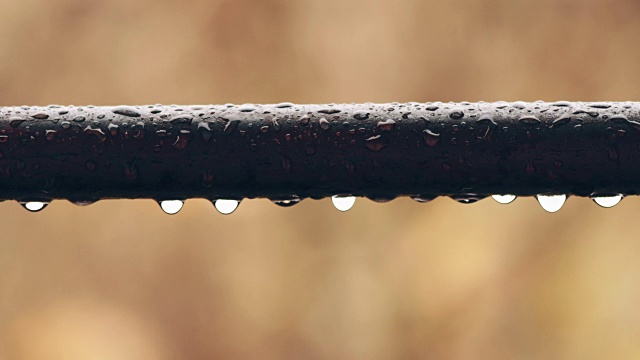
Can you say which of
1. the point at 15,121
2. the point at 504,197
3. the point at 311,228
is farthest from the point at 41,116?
the point at 311,228

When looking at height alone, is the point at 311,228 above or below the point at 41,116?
above

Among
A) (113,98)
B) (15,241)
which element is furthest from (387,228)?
(15,241)

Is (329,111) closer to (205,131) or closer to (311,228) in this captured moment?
(205,131)

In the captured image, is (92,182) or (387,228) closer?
(92,182)

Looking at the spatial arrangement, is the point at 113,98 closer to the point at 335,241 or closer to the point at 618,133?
the point at 335,241

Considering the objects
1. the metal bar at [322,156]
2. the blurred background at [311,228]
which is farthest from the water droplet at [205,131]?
the blurred background at [311,228]

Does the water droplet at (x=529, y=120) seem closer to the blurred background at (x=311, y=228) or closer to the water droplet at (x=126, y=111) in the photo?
the water droplet at (x=126, y=111)

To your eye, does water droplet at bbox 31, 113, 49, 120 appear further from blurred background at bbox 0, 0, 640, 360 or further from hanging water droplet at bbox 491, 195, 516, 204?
blurred background at bbox 0, 0, 640, 360
